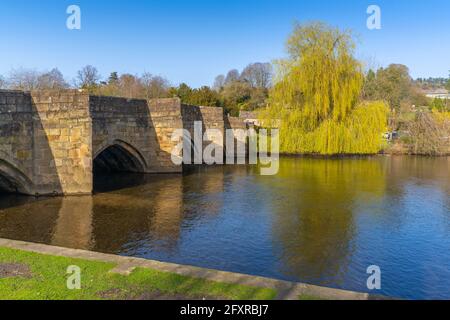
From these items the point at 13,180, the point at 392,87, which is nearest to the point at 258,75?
the point at 392,87

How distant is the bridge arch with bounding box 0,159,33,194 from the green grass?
9.57m

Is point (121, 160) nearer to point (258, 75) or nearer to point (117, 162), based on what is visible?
point (117, 162)

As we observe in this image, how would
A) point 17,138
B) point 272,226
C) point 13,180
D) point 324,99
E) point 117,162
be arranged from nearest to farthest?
1. point 272,226
2. point 17,138
3. point 13,180
4. point 117,162
5. point 324,99

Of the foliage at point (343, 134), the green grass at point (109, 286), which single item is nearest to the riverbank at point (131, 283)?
the green grass at point (109, 286)

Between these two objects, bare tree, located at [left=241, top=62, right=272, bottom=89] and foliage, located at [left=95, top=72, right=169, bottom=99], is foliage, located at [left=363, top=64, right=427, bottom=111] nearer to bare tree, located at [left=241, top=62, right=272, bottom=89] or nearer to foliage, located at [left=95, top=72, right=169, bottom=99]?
bare tree, located at [left=241, top=62, right=272, bottom=89]

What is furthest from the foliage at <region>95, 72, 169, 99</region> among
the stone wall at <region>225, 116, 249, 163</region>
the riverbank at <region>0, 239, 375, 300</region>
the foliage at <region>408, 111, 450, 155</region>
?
the riverbank at <region>0, 239, 375, 300</region>

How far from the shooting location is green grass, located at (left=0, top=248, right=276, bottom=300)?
6.29 m

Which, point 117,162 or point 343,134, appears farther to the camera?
point 343,134

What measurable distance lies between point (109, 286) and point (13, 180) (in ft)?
38.7

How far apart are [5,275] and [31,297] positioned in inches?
49.4

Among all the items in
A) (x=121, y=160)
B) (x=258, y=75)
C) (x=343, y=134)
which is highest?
(x=258, y=75)

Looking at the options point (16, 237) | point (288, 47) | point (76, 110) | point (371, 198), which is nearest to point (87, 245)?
point (16, 237)

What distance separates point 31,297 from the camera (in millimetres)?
6211

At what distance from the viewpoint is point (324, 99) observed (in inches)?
1273
